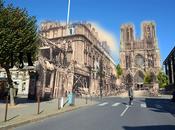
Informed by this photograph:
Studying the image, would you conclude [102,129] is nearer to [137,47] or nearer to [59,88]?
[59,88]

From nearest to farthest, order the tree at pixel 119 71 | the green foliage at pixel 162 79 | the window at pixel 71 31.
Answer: the window at pixel 71 31, the green foliage at pixel 162 79, the tree at pixel 119 71

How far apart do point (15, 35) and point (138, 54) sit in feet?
290

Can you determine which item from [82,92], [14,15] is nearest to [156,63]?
[82,92]

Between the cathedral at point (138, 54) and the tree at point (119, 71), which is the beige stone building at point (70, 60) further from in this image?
Answer: the cathedral at point (138, 54)

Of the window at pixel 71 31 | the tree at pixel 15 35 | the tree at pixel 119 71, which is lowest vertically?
the tree at pixel 15 35

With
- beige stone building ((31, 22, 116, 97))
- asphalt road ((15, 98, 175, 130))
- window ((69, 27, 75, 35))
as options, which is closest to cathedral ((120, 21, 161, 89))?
beige stone building ((31, 22, 116, 97))

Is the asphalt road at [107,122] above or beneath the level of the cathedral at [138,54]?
beneath

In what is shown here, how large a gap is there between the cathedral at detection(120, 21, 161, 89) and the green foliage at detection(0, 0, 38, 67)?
3121 inches

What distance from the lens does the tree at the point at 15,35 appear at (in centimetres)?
1773

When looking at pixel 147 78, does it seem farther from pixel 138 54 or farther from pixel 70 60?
pixel 70 60

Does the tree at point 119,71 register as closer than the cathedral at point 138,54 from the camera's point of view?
No

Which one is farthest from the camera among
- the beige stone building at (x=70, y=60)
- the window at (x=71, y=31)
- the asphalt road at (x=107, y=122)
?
the window at (x=71, y=31)

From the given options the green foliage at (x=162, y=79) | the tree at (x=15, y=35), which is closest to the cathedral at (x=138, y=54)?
the green foliage at (x=162, y=79)

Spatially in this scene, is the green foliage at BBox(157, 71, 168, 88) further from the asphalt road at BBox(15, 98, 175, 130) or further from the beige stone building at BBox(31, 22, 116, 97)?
the asphalt road at BBox(15, 98, 175, 130)
